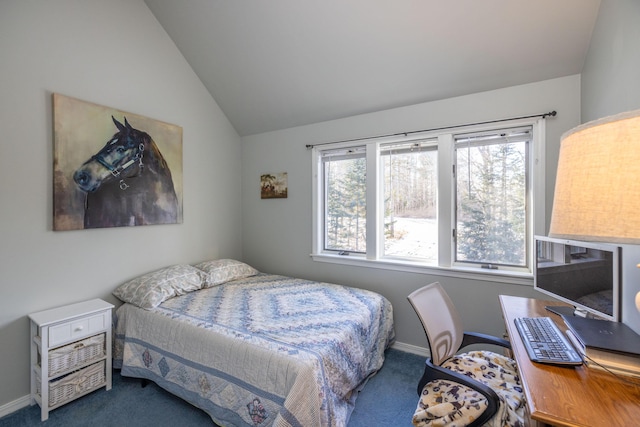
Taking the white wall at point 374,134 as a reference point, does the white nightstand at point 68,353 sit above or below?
below

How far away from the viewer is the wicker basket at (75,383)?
74.6 inches

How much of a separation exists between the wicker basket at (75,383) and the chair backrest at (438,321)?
236 cm

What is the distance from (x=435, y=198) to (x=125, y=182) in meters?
2.89

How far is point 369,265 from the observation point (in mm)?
2918

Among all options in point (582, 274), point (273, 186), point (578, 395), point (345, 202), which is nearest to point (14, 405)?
point (273, 186)

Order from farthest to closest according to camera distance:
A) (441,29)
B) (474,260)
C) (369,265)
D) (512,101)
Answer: (369,265) < (474,260) < (512,101) < (441,29)

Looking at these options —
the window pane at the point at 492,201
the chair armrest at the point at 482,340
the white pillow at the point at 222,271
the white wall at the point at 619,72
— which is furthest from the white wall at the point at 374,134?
the chair armrest at the point at 482,340

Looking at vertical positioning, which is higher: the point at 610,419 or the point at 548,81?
the point at 548,81

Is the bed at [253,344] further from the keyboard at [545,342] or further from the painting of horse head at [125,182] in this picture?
the keyboard at [545,342]

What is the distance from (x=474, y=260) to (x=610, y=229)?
1.96 m

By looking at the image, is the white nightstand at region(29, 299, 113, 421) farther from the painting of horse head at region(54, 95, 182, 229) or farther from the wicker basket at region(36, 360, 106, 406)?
the painting of horse head at region(54, 95, 182, 229)

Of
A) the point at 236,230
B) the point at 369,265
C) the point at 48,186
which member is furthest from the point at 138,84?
the point at 369,265

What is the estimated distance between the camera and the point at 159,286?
2410 millimetres

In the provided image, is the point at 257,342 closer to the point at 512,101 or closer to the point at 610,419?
the point at 610,419
